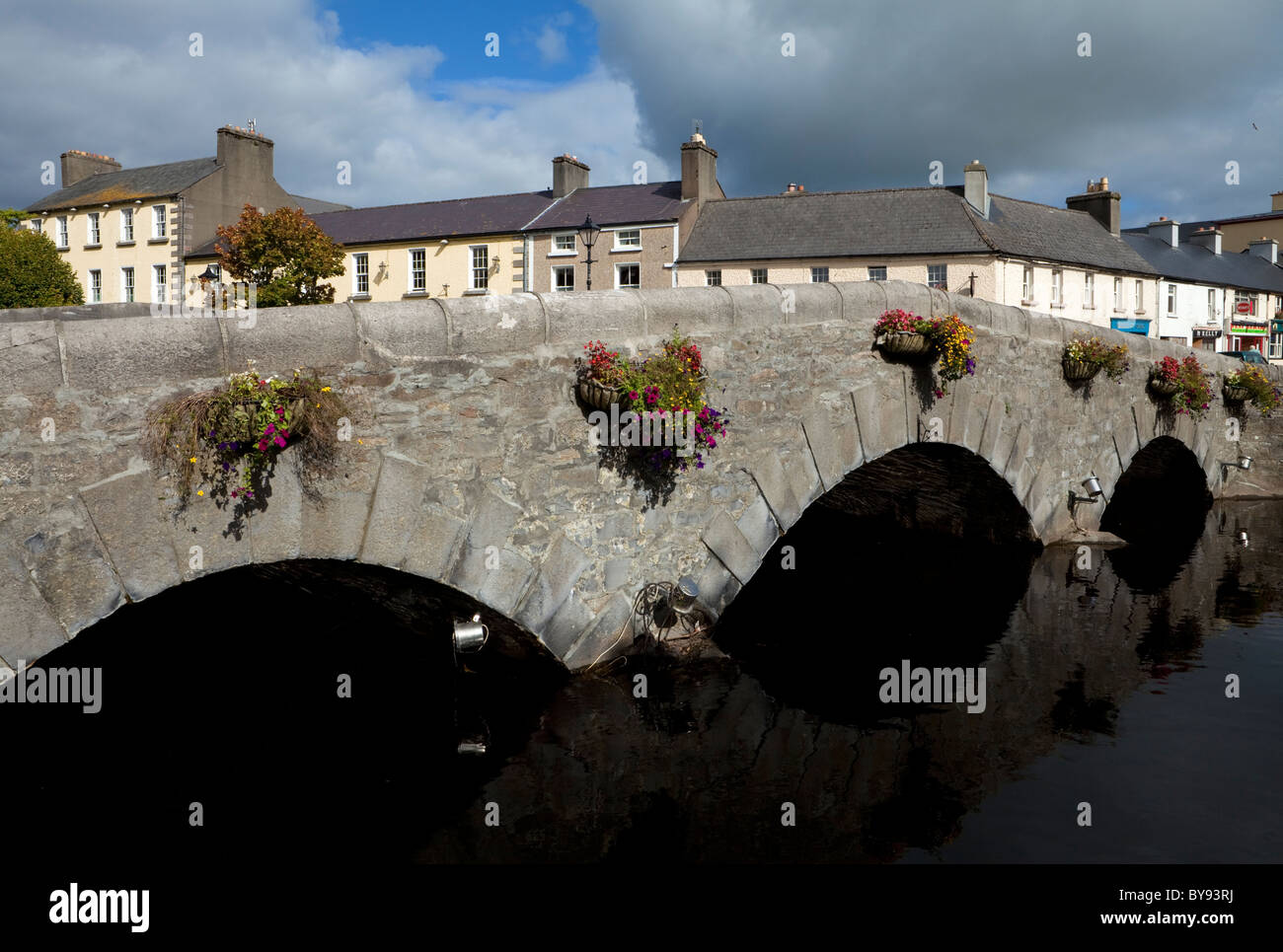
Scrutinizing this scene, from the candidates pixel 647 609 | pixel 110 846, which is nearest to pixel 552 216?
pixel 647 609

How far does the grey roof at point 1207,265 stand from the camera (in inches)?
1662

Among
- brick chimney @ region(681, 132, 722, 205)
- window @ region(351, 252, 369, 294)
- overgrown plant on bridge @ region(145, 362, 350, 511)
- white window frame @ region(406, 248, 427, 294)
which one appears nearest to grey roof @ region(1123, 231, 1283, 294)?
brick chimney @ region(681, 132, 722, 205)

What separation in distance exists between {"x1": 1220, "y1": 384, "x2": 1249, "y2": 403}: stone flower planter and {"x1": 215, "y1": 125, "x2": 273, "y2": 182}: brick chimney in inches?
1365

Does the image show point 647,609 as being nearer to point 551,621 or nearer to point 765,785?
point 551,621

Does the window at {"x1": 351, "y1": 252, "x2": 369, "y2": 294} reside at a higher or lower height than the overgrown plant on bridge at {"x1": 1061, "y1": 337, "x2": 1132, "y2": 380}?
higher

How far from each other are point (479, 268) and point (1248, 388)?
1018 inches

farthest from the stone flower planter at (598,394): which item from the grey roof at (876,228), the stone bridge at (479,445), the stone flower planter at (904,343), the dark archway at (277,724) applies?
the grey roof at (876,228)

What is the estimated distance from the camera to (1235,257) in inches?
1849

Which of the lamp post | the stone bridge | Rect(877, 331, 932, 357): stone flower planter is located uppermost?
the lamp post

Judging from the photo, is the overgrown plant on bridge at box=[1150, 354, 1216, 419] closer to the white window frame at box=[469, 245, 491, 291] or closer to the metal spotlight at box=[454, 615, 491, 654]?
the metal spotlight at box=[454, 615, 491, 654]

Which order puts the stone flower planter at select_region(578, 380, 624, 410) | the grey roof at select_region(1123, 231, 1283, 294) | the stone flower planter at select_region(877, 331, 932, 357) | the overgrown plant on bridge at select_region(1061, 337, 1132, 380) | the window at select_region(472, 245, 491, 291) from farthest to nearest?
1. the grey roof at select_region(1123, 231, 1283, 294)
2. the window at select_region(472, 245, 491, 291)
3. the overgrown plant on bridge at select_region(1061, 337, 1132, 380)
4. the stone flower planter at select_region(877, 331, 932, 357)
5. the stone flower planter at select_region(578, 380, 624, 410)

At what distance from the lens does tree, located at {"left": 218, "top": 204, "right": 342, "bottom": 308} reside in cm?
3034

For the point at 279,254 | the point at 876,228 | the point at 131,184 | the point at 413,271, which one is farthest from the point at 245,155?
the point at 876,228
